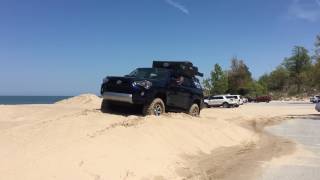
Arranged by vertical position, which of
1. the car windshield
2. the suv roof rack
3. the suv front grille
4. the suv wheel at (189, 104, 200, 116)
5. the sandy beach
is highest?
the suv roof rack

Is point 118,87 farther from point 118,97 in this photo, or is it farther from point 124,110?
point 124,110

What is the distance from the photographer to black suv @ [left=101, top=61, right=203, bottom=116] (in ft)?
46.7

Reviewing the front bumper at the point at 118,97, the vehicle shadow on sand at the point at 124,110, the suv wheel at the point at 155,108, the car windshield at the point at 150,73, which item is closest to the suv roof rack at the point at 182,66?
the car windshield at the point at 150,73

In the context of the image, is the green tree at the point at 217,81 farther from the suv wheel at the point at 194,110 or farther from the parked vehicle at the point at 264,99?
the suv wheel at the point at 194,110

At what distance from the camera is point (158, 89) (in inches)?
585

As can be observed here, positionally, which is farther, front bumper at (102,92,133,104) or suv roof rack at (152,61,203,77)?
suv roof rack at (152,61,203,77)

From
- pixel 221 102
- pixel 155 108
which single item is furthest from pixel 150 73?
pixel 221 102

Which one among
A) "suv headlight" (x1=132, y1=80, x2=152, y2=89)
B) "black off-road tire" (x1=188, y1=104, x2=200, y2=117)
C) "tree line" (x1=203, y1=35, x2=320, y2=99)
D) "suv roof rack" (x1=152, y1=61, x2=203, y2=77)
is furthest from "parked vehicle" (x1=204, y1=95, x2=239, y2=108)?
"suv headlight" (x1=132, y1=80, x2=152, y2=89)

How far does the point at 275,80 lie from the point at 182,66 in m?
105

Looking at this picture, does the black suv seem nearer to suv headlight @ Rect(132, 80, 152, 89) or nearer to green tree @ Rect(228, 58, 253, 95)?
suv headlight @ Rect(132, 80, 152, 89)

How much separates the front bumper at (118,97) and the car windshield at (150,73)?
4.39 feet

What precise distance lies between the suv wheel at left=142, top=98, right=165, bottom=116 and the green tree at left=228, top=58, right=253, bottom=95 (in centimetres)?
7501

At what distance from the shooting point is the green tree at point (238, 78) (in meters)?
89.0

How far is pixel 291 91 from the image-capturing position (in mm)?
110312
